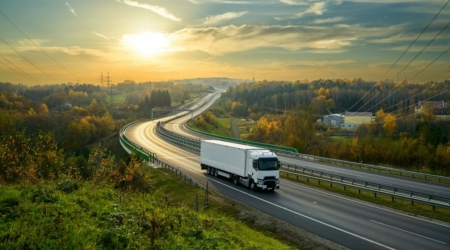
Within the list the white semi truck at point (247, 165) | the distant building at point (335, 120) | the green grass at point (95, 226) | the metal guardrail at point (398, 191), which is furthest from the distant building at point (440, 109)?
the green grass at point (95, 226)

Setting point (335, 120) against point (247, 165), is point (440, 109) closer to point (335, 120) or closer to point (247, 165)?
point (335, 120)

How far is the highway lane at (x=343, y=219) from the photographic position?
21906 millimetres

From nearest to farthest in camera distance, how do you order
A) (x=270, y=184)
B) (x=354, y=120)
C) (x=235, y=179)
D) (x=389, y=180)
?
(x=270, y=184) < (x=235, y=179) < (x=389, y=180) < (x=354, y=120)

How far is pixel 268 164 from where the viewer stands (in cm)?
3584

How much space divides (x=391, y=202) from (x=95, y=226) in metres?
24.7

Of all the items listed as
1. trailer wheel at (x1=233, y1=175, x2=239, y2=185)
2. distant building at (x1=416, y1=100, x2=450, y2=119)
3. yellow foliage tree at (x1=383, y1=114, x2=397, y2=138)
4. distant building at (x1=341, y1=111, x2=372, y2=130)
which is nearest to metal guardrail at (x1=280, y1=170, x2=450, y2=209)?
trailer wheel at (x1=233, y1=175, x2=239, y2=185)

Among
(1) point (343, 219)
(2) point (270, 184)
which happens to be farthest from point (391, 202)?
(2) point (270, 184)

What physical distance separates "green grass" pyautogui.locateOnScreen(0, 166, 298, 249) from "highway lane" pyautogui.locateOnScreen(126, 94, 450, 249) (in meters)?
3.87

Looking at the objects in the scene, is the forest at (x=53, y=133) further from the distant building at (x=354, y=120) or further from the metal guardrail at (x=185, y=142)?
the distant building at (x=354, y=120)

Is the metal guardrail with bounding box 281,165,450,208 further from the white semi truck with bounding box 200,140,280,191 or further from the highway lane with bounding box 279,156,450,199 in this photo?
the white semi truck with bounding box 200,140,280,191

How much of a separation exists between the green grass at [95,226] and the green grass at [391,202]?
40.7 ft

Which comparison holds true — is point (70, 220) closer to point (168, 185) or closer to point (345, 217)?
point (345, 217)

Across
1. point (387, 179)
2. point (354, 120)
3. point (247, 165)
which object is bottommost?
point (354, 120)

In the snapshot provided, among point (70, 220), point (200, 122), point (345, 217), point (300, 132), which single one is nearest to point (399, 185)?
point (345, 217)
